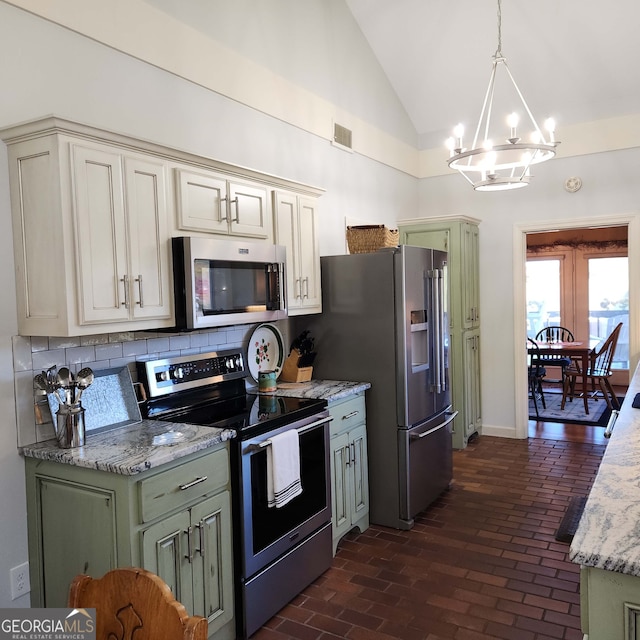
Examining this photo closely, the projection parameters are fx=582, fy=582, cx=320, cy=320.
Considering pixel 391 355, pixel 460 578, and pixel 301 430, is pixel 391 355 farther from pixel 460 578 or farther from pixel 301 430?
pixel 460 578

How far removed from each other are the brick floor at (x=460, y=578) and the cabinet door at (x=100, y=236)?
1.59m

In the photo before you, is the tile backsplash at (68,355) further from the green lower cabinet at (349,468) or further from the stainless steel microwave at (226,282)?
the green lower cabinet at (349,468)

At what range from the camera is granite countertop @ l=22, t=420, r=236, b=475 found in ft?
6.87

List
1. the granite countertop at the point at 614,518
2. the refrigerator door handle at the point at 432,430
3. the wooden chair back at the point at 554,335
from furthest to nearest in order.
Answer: the wooden chair back at the point at 554,335, the refrigerator door handle at the point at 432,430, the granite countertop at the point at 614,518

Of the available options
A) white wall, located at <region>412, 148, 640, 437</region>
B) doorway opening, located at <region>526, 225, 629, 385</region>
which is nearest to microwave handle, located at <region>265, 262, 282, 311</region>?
white wall, located at <region>412, 148, 640, 437</region>

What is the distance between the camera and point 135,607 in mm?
1159

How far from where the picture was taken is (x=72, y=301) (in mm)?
2188

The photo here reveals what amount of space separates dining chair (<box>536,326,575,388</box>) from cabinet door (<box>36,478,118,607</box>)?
6.15 meters

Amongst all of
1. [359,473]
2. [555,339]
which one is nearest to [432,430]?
[359,473]

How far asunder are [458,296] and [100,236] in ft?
12.4

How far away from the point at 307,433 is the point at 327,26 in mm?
3171

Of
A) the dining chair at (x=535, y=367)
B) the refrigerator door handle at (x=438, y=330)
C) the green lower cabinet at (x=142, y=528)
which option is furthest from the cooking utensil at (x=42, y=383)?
the dining chair at (x=535, y=367)

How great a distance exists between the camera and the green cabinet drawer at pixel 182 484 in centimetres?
212

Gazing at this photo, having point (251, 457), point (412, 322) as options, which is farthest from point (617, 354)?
point (251, 457)
